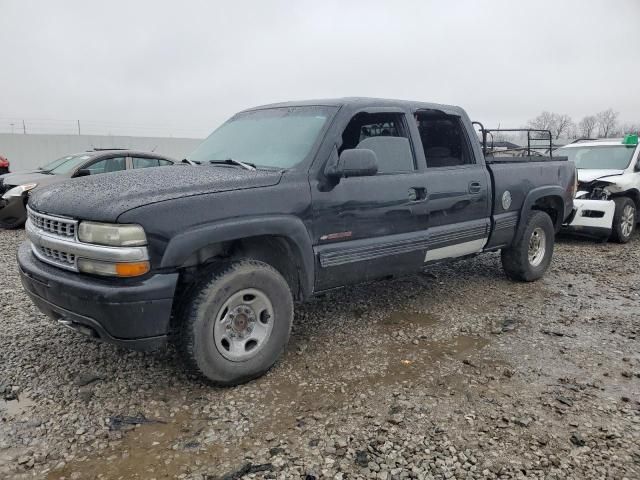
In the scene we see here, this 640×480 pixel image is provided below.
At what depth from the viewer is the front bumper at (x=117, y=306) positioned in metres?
2.77

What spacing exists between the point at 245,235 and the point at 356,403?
1.24 meters

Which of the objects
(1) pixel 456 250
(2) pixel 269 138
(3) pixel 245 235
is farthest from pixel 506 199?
(3) pixel 245 235

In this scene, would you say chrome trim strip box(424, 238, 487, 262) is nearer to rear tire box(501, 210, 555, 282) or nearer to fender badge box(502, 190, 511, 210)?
fender badge box(502, 190, 511, 210)

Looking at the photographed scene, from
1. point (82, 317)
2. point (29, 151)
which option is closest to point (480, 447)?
point (82, 317)

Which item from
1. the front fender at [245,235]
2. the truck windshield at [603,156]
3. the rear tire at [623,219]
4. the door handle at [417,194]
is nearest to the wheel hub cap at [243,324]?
the front fender at [245,235]

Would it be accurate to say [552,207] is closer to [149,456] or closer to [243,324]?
[243,324]

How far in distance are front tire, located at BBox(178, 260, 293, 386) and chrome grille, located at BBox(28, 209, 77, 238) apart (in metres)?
0.82

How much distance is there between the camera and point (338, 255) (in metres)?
3.65

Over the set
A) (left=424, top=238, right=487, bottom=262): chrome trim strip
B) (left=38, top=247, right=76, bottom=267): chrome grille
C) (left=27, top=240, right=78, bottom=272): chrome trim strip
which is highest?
(left=38, top=247, right=76, bottom=267): chrome grille

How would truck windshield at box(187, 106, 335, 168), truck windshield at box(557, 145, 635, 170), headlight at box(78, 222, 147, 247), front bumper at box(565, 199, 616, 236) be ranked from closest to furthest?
headlight at box(78, 222, 147, 247) < truck windshield at box(187, 106, 335, 168) < front bumper at box(565, 199, 616, 236) < truck windshield at box(557, 145, 635, 170)

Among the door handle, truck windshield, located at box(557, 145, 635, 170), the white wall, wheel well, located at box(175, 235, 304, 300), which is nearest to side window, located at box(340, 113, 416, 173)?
the door handle

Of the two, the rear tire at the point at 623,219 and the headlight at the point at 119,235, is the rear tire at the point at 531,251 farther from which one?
the headlight at the point at 119,235

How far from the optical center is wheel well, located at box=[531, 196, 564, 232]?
571 centimetres

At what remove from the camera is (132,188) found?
9.94 feet
